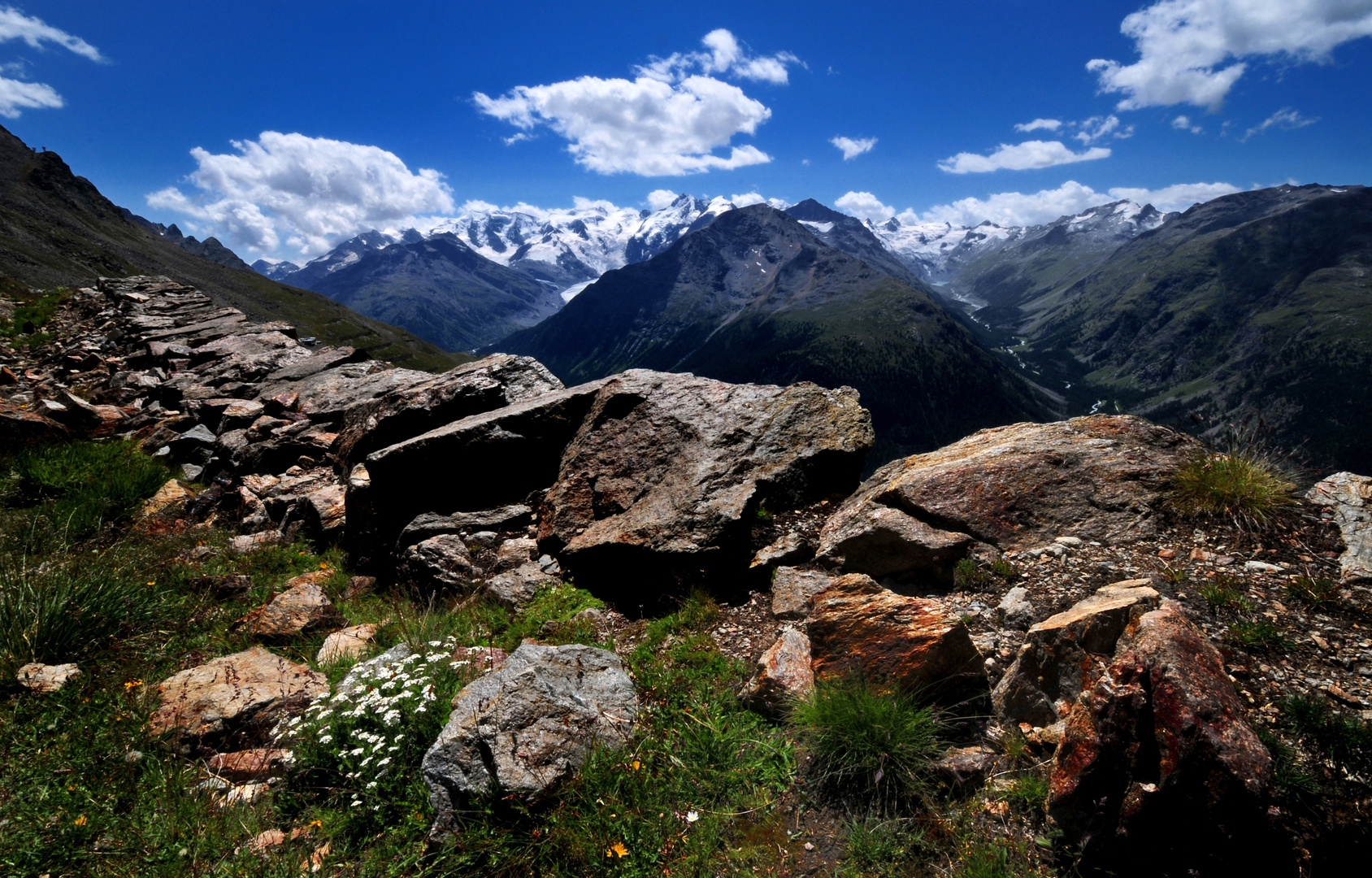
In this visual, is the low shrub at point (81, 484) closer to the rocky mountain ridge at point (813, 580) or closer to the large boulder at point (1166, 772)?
the rocky mountain ridge at point (813, 580)

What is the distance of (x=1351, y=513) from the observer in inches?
229

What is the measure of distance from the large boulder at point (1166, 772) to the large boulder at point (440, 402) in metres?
10.2

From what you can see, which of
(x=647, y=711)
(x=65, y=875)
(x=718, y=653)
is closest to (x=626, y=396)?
(x=718, y=653)

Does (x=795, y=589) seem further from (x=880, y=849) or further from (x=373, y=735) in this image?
(x=373, y=735)

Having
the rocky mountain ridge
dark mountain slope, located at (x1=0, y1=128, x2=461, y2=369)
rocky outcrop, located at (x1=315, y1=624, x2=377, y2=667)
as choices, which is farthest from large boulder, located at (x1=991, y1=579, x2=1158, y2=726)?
dark mountain slope, located at (x1=0, y1=128, x2=461, y2=369)

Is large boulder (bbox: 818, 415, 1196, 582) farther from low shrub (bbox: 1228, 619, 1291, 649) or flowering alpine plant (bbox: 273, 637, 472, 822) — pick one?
flowering alpine plant (bbox: 273, 637, 472, 822)

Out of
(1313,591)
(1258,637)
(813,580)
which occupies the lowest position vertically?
(813,580)

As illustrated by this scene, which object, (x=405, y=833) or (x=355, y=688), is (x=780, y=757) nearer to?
(x=405, y=833)

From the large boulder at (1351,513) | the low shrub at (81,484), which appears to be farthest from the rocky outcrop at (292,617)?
the large boulder at (1351,513)

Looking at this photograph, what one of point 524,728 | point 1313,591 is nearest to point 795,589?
point 524,728

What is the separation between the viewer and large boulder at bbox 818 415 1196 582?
22.4 ft

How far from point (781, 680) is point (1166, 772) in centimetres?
292

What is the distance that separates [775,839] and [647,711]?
68.6 inches

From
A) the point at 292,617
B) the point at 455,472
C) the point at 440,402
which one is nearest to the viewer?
the point at 292,617
